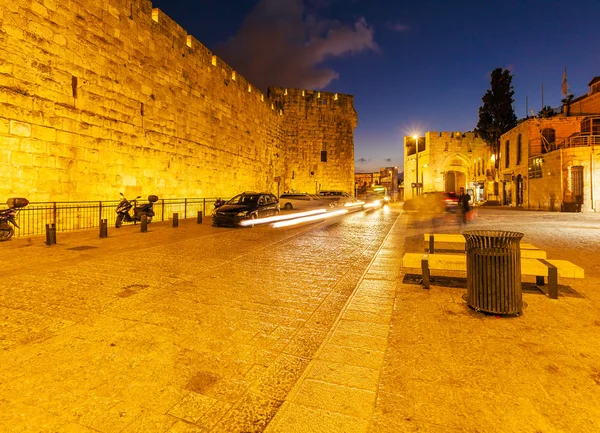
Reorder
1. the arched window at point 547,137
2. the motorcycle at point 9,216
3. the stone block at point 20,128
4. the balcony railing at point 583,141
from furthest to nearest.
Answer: the arched window at point 547,137 < the balcony railing at point 583,141 < the stone block at point 20,128 < the motorcycle at point 9,216

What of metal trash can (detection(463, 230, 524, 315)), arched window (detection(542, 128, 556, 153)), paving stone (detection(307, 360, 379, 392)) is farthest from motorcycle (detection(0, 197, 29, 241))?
arched window (detection(542, 128, 556, 153))

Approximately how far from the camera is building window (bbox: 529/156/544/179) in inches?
942

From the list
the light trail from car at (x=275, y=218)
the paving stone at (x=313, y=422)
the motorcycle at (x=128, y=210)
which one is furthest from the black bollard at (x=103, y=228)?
the paving stone at (x=313, y=422)

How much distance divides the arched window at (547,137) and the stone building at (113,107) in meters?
21.9

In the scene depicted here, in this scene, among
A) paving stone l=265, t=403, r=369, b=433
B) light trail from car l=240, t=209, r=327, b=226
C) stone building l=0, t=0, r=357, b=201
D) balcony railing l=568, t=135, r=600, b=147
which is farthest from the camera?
balcony railing l=568, t=135, r=600, b=147

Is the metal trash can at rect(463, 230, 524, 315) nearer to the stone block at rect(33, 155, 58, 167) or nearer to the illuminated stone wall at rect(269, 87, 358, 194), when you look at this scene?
the stone block at rect(33, 155, 58, 167)

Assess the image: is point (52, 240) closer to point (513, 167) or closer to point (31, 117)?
point (31, 117)

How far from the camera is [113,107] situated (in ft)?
39.9

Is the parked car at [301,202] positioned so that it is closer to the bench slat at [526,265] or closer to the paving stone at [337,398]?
the bench slat at [526,265]

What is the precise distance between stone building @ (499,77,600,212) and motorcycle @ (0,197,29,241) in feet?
91.4

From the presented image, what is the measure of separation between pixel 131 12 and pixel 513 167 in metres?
29.5

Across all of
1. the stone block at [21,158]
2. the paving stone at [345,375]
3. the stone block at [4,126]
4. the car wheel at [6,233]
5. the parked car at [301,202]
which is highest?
the stone block at [4,126]

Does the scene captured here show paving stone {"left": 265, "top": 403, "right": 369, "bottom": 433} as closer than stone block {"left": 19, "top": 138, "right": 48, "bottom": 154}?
Yes

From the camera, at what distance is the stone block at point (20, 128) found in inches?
357
